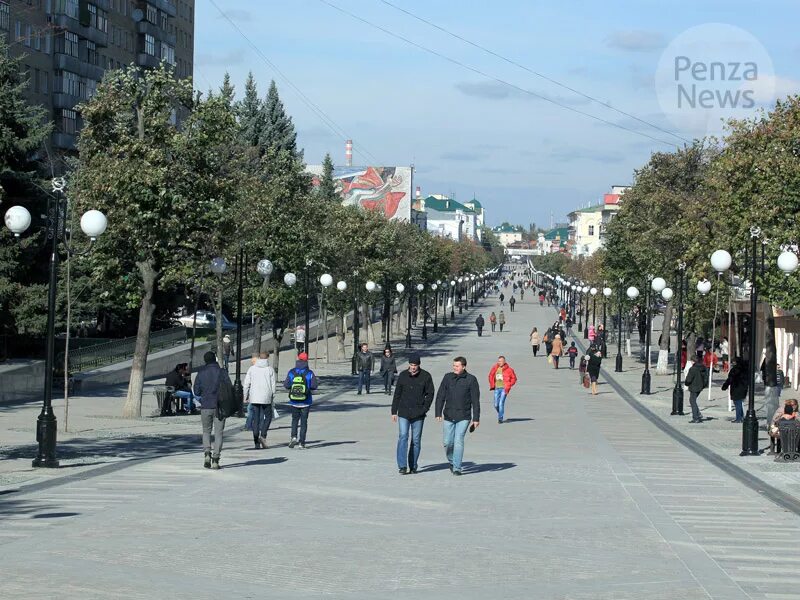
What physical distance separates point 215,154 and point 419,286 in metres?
59.7

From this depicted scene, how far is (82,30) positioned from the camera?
76.9 meters

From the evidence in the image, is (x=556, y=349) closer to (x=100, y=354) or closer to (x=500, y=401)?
(x=100, y=354)

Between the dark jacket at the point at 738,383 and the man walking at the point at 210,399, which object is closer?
the man walking at the point at 210,399

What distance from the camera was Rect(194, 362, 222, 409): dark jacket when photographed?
20188mm

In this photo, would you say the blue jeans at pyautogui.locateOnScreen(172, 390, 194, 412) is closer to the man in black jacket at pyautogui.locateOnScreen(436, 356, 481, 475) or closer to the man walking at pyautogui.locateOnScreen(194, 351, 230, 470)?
the man walking at pyautogui.locateOnScreen(194, 351, 230, 470)

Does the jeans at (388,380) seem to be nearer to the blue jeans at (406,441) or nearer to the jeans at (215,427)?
the jeans at (215,427)

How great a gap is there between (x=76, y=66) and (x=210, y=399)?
196ft

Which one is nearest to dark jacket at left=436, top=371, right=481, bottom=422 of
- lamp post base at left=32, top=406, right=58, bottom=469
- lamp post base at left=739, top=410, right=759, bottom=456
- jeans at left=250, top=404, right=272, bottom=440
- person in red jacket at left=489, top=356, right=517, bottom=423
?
jeans at left=250, top=404, right=272, bottom=440

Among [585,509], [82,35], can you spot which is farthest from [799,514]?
[82,35]

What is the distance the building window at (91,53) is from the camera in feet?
258

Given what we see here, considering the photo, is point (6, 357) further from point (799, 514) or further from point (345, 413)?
point (799, 514)

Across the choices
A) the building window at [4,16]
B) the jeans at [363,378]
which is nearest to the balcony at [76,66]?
the building window at [4,16]

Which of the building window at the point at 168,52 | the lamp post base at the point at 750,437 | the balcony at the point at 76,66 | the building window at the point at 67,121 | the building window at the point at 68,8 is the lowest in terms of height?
the lamp post base at the point at 750,437

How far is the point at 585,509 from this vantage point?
16.7m
